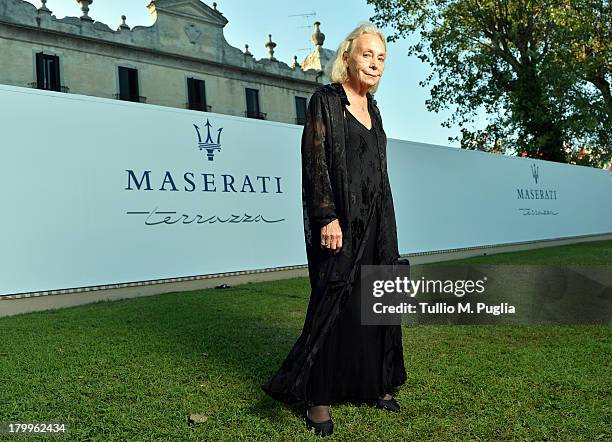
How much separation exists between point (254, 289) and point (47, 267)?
263 centimetres

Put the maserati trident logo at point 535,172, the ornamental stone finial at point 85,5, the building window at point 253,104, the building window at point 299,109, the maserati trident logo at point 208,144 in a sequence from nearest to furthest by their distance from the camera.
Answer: the maserati trident logo at point 208,144
the maserati trident logo at point 535,172
the ornamental stone finial at point 85,5
the building window at point 253,104
the building window at point 299,109

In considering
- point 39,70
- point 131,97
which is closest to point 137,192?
point 39,70

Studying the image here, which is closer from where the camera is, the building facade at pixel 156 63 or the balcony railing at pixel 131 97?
the building facade at pixel 156 63

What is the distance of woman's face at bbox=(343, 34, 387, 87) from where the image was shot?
250cm

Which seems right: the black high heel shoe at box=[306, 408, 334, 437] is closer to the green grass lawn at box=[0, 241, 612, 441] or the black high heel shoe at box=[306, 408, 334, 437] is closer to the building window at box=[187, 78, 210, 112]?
the green grass lawn at box=[0, 241, 612, 441]

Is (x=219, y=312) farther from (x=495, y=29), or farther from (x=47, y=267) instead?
(x=495, y=29)

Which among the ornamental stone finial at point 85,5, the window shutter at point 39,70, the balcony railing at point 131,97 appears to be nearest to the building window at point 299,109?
the balcony railing at point 131,97

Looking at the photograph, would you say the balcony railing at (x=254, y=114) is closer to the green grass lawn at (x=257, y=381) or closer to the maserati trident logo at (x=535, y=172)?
the maserati trident logo at (x=535, y=172)

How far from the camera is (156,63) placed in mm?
25922

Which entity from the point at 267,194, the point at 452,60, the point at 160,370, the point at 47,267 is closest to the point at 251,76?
the point at 452,60

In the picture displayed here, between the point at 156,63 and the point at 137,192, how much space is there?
827 inches

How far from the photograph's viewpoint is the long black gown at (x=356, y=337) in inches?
96.0

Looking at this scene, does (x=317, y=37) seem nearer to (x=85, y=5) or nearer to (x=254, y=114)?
(x=254, y=114)

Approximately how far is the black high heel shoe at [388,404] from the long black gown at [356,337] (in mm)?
45
